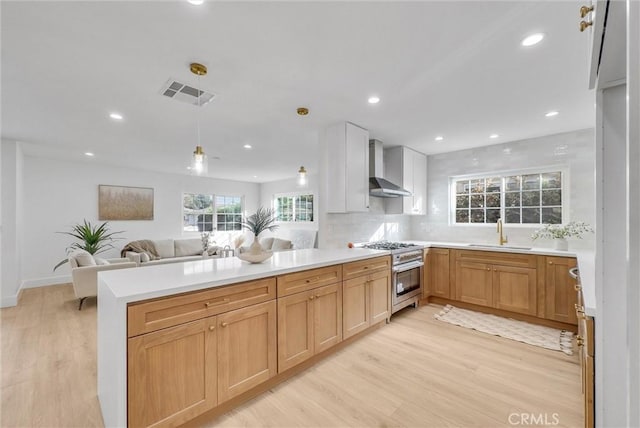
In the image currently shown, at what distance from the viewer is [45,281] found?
5.25 metres

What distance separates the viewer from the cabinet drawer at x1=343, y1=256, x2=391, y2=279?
2736 millimetres

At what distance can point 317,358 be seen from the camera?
8.07 ft

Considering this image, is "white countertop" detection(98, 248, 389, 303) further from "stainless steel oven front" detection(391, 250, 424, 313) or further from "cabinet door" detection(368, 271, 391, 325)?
"stainless steel oven front" detection(391, 250, 424, 313)

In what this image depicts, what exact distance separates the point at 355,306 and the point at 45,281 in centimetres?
612

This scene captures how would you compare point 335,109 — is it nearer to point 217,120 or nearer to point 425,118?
point 425,118

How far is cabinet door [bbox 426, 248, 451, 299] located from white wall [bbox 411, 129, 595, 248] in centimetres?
72

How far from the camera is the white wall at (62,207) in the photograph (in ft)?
16.9

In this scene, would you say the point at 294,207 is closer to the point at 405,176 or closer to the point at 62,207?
the point at 405,176

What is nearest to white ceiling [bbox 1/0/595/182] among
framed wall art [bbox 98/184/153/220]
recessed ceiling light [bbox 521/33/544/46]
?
recessed ceiling light [bbox 521/33/544/46]

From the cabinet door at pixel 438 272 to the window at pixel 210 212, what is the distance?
6.04 metres

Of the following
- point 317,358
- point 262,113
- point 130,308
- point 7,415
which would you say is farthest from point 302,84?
point 7,415

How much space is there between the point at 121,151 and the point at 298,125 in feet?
11.2

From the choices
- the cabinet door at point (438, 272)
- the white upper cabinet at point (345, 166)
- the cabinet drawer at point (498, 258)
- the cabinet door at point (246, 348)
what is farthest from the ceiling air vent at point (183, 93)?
the cabinet drawer at point (498, 258)

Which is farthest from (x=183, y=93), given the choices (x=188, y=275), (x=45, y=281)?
(x=45, y=281)
